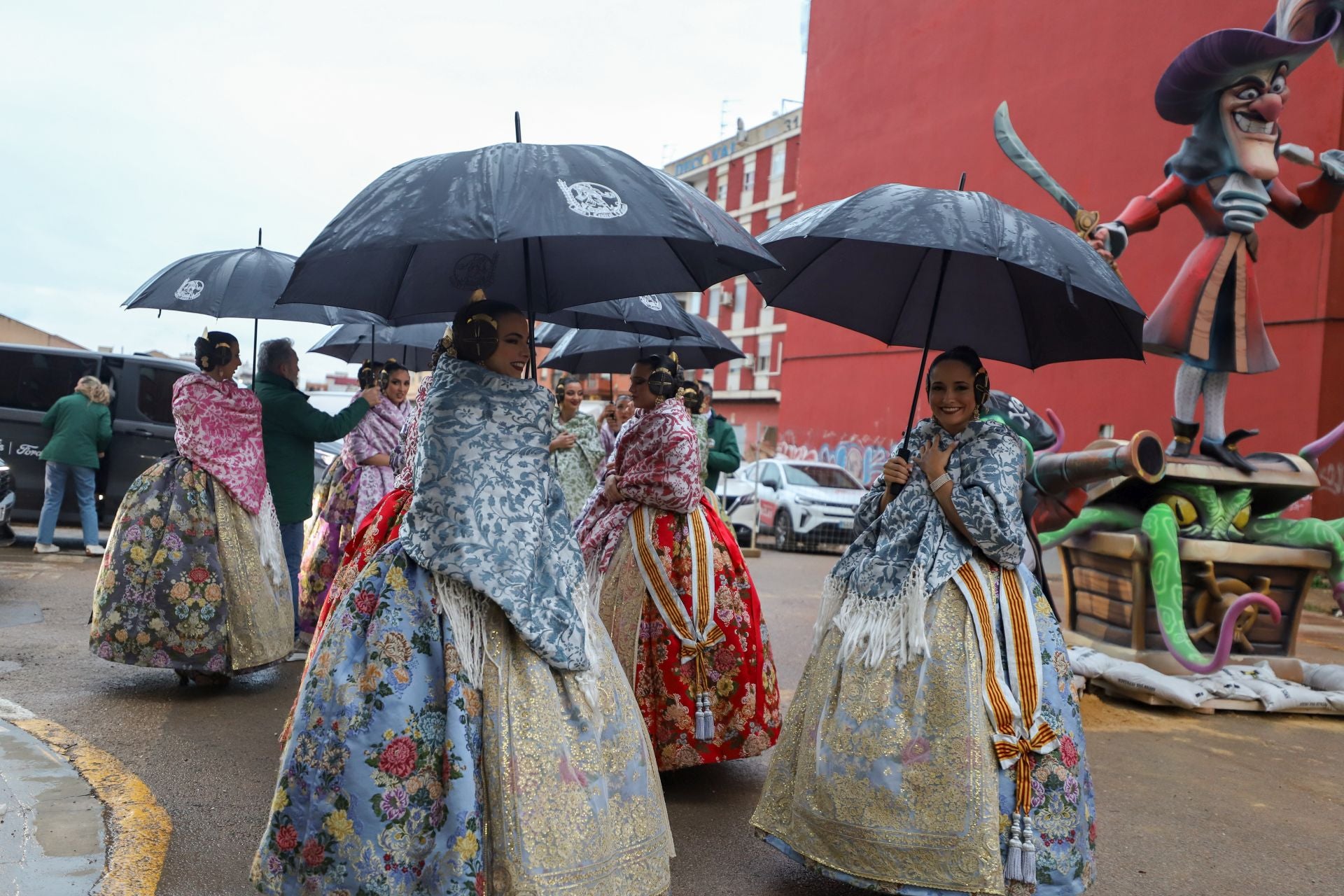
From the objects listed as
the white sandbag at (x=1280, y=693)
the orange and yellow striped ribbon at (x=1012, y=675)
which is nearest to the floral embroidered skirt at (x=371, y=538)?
the orange and yellow striped ribbon at (x=1012, y=675)

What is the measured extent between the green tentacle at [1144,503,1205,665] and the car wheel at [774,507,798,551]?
9.35 m

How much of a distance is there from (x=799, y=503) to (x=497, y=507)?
1358 cm

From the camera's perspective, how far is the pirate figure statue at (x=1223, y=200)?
7.40m

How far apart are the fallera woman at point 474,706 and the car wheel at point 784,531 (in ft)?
44.0

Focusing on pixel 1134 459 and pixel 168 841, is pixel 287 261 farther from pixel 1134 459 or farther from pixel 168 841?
pixel 1134 459

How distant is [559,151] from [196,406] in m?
3.47

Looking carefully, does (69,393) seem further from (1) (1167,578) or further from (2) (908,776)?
(2) (908,776)

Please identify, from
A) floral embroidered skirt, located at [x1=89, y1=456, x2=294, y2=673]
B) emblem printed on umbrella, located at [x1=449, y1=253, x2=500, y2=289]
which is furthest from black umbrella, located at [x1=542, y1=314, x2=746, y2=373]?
emblem printed on umbrella, located at [x1=449, y1=253, x2=500, y2=289]

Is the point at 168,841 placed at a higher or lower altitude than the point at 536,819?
lower

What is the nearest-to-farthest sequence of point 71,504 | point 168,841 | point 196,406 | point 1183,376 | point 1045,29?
1. point 168,841
2. point 196,406
3. point 1183,376
4. point 71,504
5. point 1045,29

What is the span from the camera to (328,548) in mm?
6812

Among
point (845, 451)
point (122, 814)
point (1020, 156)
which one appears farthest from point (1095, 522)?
point (845, 451)

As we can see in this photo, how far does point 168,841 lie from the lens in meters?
3.81

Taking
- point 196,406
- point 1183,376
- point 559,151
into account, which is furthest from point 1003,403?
point 196,406
